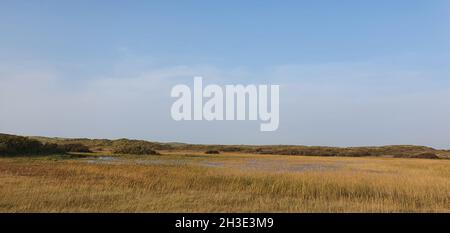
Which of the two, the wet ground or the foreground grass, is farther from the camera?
the wet ground

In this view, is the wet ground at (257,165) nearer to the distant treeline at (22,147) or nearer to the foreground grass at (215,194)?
the foreground grass at (215,194)

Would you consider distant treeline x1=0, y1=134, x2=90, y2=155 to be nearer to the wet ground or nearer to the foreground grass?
the wet ground

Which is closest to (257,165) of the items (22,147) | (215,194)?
(215,194)

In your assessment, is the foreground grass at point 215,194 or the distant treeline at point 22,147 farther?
the distant treeline at point 22,147

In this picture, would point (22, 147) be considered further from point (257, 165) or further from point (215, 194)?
point (215, 194)

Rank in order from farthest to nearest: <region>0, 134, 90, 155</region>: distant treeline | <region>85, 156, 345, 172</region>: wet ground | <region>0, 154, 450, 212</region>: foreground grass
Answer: <region>0, 134, 90, 155</region>: distant treeline, <region>85, 156, 345, 172</region>: wet ground, <region>0, 154, 450, 212</region>: foreground grass

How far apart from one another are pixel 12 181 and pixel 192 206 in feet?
37.5

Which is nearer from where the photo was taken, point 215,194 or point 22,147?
point 215,194

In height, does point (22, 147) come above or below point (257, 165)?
above

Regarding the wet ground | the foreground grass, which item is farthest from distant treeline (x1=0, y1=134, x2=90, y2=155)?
the foreground grass

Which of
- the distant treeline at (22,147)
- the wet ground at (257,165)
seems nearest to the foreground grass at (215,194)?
the wet ground at (257,165)

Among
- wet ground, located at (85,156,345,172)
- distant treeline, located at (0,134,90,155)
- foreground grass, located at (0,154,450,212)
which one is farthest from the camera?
distant treeline, located at (0,134,90,155)
